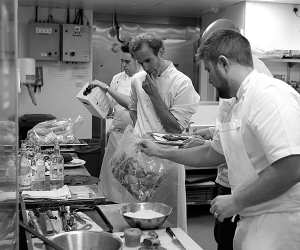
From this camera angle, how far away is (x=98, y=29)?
6.41 meters

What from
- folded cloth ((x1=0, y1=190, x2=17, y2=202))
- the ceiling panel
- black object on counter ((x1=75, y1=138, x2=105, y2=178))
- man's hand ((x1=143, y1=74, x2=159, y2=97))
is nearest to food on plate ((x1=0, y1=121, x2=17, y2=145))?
folded cloth ((x1=0, y1=190, x2=17, y2=202))

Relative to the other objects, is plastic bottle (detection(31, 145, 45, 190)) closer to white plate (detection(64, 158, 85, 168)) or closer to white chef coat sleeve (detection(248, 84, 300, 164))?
white plate (detection(64, 158, 85, 168))

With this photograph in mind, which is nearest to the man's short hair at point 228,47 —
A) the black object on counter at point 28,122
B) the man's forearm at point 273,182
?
the man's forearm at point 273,182

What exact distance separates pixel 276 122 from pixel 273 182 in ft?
0.63

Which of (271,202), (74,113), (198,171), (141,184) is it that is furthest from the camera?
(74,113)

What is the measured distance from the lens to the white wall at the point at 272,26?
17.8ft

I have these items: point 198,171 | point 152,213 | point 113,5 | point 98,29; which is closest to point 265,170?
point 152,213

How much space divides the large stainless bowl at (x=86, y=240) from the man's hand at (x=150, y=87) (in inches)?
51.4

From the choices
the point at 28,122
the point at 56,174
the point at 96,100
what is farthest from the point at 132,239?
the point at 28,122

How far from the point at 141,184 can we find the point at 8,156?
1524mm

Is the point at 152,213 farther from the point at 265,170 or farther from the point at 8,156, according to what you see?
the point at 8,156

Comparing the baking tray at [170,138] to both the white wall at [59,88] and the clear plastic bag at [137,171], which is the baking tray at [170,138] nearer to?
the clear plastic bag at [137,171]

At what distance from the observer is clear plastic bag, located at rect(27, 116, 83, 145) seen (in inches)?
128

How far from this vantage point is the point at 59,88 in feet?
20.1
